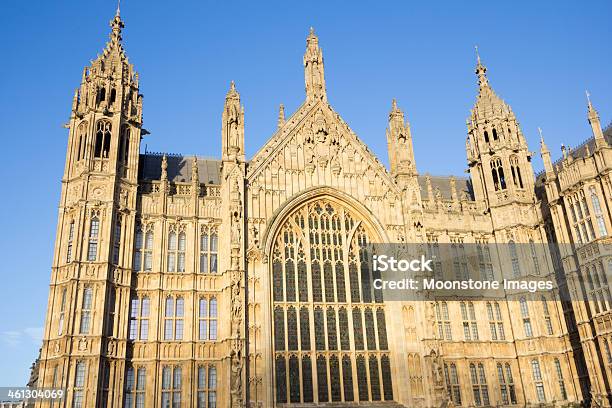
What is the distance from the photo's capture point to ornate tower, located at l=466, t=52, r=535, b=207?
142 ft

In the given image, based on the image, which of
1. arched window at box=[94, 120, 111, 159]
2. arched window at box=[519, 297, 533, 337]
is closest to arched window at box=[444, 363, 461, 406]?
arched window at box=[519, 297, 533, 337]

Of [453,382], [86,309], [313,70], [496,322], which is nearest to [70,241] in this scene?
[86,309]

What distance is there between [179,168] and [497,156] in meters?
23.4

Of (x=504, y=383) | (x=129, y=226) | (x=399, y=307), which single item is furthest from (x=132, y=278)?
(x=504, y=383)

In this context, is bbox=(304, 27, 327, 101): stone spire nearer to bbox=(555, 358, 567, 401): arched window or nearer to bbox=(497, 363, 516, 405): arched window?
bbox=(497, 363, 516, 405): arched window

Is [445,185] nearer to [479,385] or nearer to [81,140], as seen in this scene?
[479,385]

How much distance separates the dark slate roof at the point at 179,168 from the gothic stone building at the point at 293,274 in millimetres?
217

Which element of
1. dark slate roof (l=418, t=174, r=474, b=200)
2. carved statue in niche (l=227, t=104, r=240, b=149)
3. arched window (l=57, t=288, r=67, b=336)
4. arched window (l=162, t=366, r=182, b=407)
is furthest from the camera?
dark slate roof (l=418, t=174, r=474, b=200)

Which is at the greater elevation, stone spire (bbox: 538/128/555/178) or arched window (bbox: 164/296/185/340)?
stone spire (bbox: 538/128/555/178)

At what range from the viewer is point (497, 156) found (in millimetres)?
44469

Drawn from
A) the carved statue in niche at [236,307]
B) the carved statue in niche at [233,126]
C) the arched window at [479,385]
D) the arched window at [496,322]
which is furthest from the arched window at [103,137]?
the arched window at [496,322]

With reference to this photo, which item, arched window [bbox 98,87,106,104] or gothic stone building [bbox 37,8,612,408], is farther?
arched window [bbox 98,87,106,104]

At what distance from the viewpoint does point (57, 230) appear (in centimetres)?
3403

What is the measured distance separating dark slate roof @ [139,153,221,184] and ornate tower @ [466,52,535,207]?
19378 millimetres
